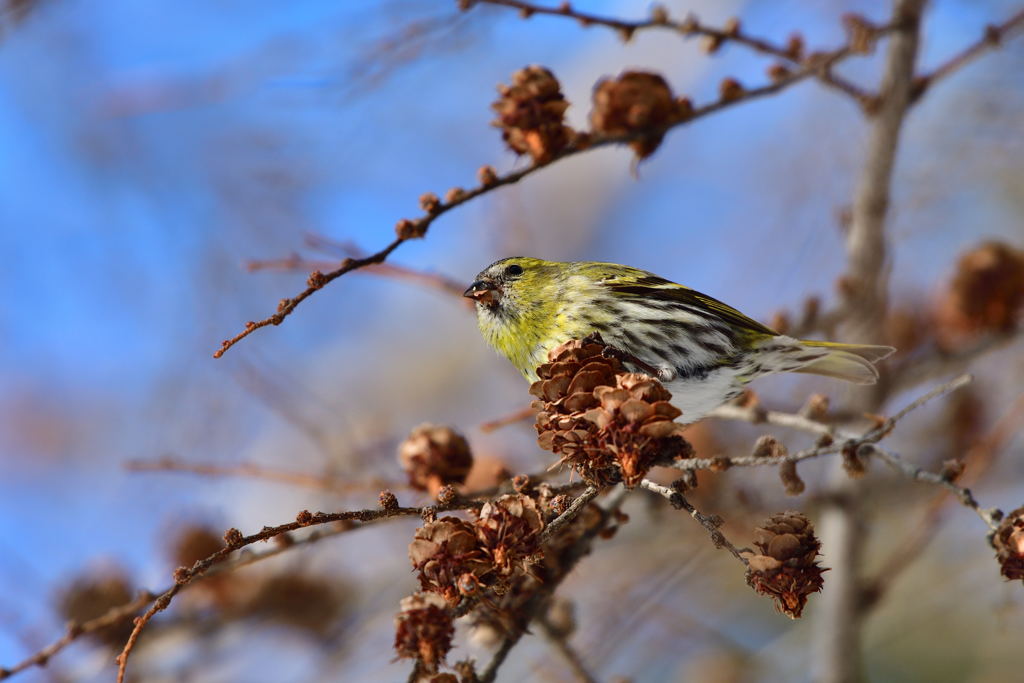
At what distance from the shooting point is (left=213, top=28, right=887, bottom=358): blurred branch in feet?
3.61

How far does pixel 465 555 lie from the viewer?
1.09m

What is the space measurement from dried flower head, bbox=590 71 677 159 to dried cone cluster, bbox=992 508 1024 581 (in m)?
0.79

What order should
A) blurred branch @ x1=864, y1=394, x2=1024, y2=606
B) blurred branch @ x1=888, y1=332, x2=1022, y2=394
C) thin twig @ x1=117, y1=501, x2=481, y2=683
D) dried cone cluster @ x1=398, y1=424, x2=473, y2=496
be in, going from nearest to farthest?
thin twig @ x1=117, y1=501, x2=481, y2=683, dried cone cluster @ x1=398, y1=424, x2=473, y2=496, blurred branch @ x1=864, y1=394, x2=1024, y2=606, blurred branch @ x1=888, y1=332, x2=1022, y2=394

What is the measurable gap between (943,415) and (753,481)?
0.92m

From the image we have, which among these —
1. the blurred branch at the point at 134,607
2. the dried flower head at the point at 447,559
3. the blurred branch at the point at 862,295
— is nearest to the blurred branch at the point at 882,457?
the dried flower head at the point at 447,559

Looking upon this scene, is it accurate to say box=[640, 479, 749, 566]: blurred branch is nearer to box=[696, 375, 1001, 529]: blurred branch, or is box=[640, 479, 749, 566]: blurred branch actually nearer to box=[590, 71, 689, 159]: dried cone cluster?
box=[696, 375, 1001, 529]: blurred branch

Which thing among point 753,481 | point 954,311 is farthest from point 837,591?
point 954,311

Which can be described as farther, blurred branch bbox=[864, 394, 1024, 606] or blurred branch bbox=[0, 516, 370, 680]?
blurred branch bbox=[864, 394, 1024, 606]

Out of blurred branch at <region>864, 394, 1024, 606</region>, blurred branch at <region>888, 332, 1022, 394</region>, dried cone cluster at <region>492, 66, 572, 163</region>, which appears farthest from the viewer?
blurred branch at <region>888, 332, 1022, 394</region>

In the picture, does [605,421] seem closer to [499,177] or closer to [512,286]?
[499,177]

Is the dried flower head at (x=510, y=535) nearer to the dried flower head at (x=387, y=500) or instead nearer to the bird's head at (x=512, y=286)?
the dried flower head at (x=387, y=500)

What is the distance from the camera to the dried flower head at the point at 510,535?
1080 millimetres

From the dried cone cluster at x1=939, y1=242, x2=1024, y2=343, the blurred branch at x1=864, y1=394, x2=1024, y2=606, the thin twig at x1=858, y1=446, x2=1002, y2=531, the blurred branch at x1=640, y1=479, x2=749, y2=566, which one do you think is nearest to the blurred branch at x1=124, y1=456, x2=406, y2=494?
the blurred branch at x1=640, y1=479, x2=749, y2=566

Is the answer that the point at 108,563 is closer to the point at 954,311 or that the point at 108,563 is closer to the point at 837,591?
the point at 837,591
